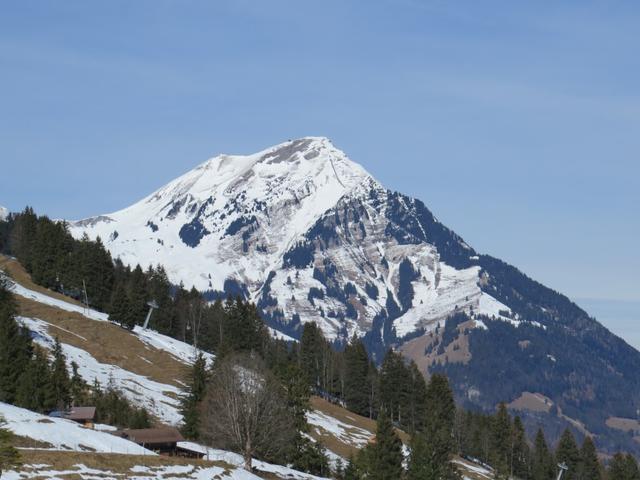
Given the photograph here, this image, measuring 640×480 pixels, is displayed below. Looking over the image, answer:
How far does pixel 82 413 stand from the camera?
8925 cm

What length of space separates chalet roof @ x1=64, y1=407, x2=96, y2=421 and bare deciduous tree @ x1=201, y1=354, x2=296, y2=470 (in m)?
10.8

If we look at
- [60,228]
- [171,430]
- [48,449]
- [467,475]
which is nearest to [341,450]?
[467,475]

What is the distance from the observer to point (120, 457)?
6247 cm

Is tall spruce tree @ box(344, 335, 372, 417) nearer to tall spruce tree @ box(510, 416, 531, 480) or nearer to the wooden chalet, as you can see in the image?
tall spruce tree @ box(510, 416, 531, 480)

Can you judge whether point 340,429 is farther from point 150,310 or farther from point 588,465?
point 588,465

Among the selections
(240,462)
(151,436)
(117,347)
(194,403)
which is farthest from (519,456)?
(151,436)

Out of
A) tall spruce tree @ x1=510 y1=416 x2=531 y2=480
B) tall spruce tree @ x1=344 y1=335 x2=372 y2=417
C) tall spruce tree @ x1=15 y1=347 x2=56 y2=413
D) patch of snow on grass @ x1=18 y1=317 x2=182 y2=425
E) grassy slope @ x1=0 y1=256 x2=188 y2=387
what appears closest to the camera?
tall spruce tree @ x1=15 y1=347 x2=56 y2=413

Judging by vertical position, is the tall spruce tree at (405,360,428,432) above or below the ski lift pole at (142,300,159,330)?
below

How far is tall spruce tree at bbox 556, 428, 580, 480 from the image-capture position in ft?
517

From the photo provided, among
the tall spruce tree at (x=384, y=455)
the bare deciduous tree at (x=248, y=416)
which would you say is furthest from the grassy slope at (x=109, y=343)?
the tall spruce tree at (x=384, y=455)

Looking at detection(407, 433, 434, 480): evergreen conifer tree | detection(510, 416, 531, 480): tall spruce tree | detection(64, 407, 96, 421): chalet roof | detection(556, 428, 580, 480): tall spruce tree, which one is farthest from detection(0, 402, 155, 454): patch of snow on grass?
detection(510, 416, 531, 480): tall spruce tree

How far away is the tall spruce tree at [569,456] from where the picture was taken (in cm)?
15762

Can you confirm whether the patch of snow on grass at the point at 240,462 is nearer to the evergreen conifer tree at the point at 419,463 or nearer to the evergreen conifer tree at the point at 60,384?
the evergreen conifer tree at the point at 419,463

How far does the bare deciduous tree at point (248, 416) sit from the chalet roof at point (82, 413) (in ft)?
35.6
